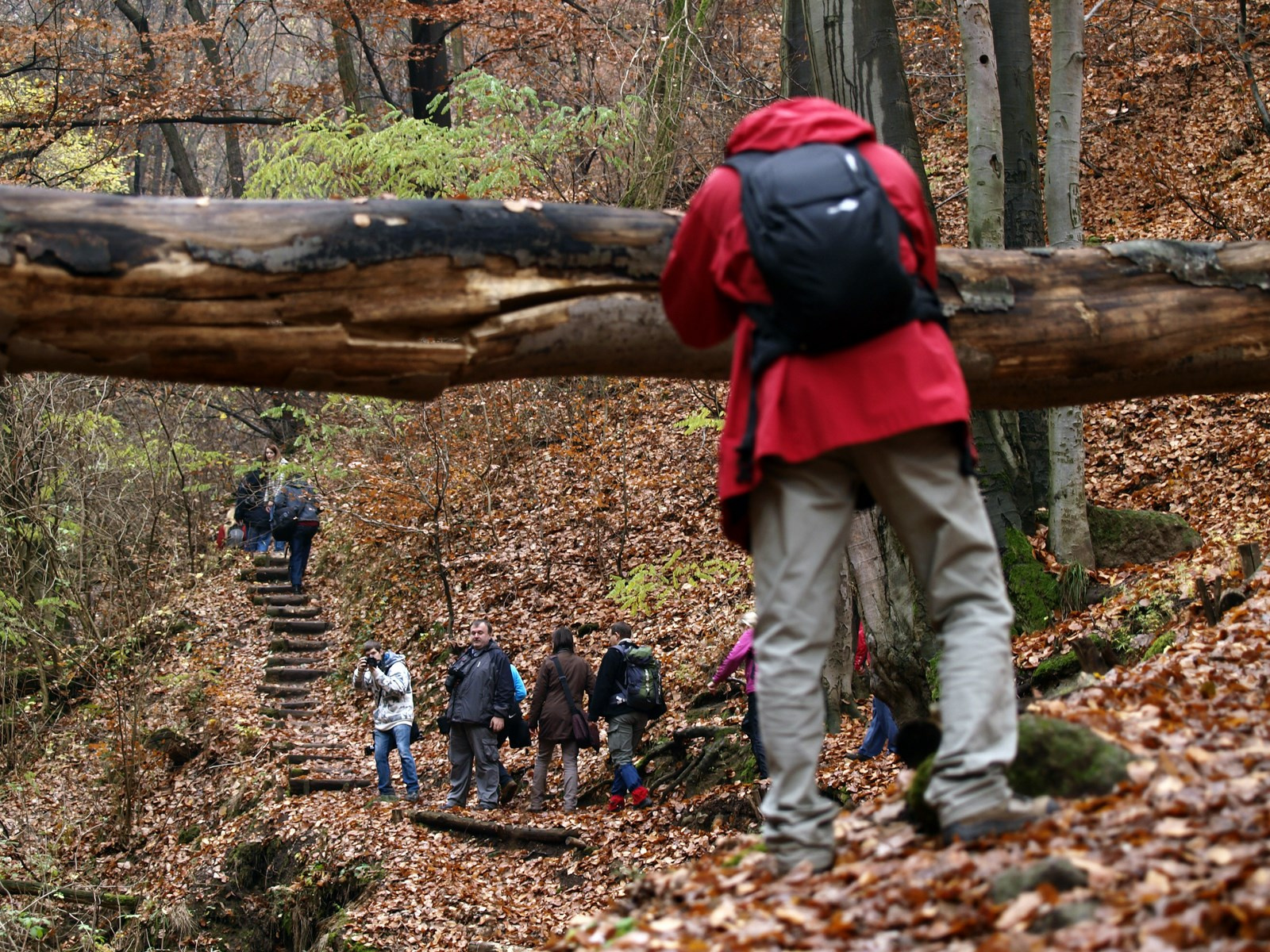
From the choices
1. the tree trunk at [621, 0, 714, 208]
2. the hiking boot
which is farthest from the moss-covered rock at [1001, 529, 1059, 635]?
the tree trunk at [621, 0, 714, 208]

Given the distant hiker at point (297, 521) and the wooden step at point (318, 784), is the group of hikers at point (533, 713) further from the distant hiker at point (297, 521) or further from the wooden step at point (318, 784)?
the distant hiker at point (297, 521)

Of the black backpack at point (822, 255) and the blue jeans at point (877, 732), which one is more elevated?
the black backpack at point (822, 255)

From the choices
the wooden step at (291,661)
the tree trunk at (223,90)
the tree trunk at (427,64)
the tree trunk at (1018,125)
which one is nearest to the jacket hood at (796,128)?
the tree trunk at (1018,125)

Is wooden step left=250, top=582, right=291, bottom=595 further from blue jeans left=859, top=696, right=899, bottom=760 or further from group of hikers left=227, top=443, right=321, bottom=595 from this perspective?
blue jeans left=859, top=696, right=899, bottom=760

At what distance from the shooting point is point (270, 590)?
20.8 meters

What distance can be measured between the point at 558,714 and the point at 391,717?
2194mm

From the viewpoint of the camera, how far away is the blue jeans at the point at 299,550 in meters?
20.3

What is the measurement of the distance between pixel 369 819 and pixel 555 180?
9272 millimetres

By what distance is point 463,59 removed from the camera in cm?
2559

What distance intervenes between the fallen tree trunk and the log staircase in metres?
9.97

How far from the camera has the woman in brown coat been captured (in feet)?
38.6

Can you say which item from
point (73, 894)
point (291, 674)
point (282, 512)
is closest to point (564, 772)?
point (73, 894)

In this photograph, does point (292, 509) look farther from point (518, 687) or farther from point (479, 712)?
point (479, 712)

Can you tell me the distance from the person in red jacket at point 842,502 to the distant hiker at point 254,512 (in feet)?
63.9
